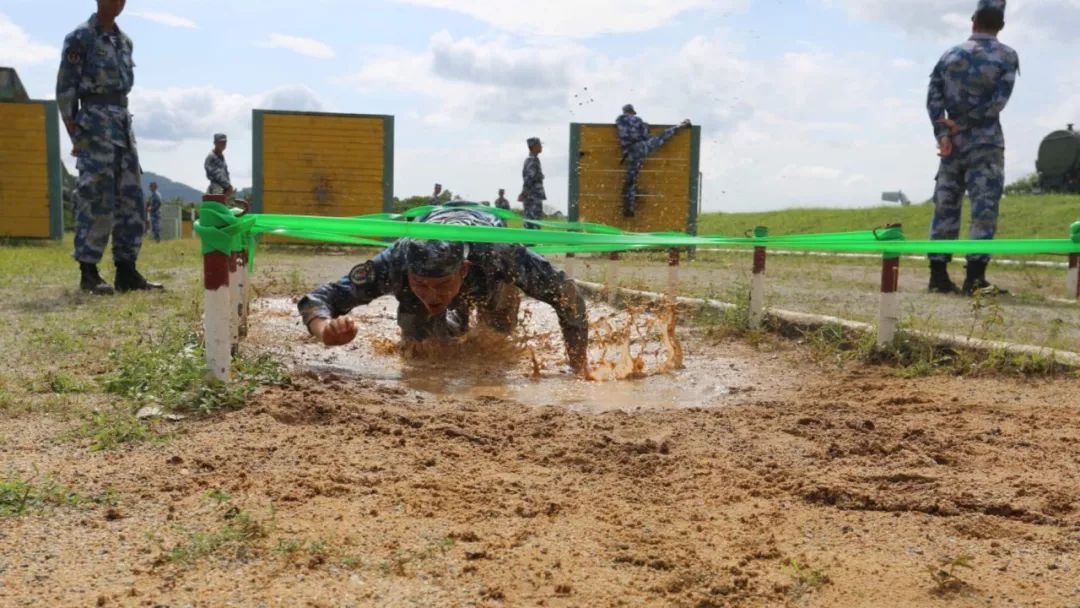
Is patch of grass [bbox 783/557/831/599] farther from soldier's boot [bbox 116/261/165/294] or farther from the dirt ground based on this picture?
soldier's boot [bbox 116/261/165/294]

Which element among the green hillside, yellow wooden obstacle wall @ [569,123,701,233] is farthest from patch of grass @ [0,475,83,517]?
the green hillside

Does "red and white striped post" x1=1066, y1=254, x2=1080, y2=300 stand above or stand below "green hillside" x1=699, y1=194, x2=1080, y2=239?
below

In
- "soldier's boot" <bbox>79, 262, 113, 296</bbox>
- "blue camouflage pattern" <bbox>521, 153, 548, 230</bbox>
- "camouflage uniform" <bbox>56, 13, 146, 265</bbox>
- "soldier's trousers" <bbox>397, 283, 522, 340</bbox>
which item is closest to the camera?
"soldier's trousers" <bbox>397, 283, 522, 340</bbox>

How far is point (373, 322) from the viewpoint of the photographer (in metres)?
7.01

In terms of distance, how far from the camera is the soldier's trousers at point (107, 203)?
744 centimetres

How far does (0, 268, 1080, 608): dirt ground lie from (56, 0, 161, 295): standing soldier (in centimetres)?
429

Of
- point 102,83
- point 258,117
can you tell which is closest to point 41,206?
point 258,117

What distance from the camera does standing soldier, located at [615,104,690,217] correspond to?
15.8 metres

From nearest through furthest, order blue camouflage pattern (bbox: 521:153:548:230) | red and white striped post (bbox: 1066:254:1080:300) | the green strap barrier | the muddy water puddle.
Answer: the green strap barrier < the muddy water puddle < red and white striped post (bbox: 1066:254:1080:300) < blue camouflage pattern (bbox: 521:153:548:230)

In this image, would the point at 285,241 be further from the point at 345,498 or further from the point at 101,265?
the point at 345,498

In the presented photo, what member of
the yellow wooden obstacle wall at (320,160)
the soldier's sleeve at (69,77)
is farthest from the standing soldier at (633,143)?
the soldier's sleeve at (69,77)

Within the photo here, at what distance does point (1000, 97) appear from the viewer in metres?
8.50

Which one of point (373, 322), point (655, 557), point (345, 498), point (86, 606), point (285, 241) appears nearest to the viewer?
point (86, 606)

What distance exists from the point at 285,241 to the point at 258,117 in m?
2.25
